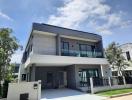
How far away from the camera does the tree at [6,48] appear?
13016 mm

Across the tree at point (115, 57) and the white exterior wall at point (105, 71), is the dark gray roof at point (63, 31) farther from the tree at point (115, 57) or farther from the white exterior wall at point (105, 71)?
the white exterior wall at point (105, 71)

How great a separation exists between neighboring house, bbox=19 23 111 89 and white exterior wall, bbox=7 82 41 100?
322 centimetres

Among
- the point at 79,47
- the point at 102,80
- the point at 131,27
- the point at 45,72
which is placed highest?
the point at 131,27

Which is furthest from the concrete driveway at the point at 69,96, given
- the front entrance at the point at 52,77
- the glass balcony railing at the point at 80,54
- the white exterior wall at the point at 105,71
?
the white exterior wall at the point at 105,71

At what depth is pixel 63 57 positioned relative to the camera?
15.3 m

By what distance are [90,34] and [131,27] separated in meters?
5.98

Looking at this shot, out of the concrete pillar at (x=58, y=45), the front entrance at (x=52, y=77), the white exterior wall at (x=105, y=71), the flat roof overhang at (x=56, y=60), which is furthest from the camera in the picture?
the white exterior wall at (x=105, y=71)

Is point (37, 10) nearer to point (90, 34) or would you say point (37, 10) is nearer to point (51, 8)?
point (51, 8)

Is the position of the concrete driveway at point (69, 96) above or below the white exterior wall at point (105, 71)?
below

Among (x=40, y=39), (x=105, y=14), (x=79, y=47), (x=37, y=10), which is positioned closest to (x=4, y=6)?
(x=37, y=10)

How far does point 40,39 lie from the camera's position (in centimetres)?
1630

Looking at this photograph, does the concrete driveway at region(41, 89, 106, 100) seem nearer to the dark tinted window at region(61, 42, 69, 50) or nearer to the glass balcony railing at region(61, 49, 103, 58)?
the glass balcony railing at region(61, 49, 103, 58)

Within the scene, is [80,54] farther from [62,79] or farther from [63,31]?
[62,79]

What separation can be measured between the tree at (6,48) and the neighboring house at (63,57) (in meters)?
2.13
